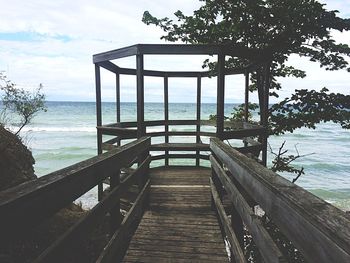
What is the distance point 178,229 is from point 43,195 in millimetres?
2682

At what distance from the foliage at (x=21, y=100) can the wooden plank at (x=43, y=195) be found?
1072 cm

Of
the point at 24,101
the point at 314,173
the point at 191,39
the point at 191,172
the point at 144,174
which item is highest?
the point at 191,39

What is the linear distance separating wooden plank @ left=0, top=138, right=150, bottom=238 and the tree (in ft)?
16.0

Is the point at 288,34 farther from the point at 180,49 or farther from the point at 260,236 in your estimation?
the point at 260,236

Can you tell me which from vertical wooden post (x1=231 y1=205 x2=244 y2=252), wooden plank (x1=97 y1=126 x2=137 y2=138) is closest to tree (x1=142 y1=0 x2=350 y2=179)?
wooden plank (x1=97 y1=126 x2=137 y2=138)

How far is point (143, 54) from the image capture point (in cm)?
555

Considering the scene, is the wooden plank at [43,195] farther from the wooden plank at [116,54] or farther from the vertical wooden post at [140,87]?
the wooden plank at [116,54]

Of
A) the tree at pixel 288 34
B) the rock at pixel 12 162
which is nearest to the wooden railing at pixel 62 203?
the rock at pixel 12 162

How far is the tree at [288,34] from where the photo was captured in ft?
21.1

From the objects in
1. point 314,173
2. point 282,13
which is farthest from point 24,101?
point 314,173

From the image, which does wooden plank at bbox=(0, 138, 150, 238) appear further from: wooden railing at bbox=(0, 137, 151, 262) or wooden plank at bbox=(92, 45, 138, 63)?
wooden plank at bbox=(92, 45, 138, 63)

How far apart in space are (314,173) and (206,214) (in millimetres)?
17332

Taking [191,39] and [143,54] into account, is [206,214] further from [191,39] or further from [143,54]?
[191,39]

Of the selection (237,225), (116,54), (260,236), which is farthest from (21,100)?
(260,236)
